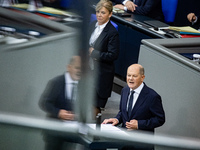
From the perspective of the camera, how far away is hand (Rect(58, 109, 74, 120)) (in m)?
0.61

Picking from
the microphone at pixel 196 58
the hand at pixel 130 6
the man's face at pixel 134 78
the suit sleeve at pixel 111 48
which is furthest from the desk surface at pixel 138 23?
the man's face at pixel 134 78

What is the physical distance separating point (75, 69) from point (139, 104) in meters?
3.07

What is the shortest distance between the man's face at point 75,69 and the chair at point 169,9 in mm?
5433

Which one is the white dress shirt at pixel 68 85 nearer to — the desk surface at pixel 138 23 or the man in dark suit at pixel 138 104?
the man in dark suit at pixel 138 104

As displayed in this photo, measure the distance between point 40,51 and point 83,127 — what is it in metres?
0.12

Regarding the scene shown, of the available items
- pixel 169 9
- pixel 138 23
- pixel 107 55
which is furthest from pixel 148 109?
pixel 169 9

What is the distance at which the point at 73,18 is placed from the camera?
57 cm

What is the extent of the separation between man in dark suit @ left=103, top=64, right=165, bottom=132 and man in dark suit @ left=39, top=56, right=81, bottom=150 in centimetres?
287

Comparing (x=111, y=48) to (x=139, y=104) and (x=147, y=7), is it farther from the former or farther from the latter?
(x=147, y=7)

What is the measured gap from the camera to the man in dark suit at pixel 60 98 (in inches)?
23.3

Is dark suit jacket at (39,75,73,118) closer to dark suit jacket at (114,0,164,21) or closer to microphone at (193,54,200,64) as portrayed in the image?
microphone at (193,54,200,64)

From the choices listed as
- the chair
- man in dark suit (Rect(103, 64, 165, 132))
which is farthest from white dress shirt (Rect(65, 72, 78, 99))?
the chair

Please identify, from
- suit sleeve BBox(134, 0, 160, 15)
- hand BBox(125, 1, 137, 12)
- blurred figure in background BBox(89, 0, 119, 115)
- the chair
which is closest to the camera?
blurred figure in background BBox(89, 0, 119, 115)

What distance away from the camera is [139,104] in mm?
3627
